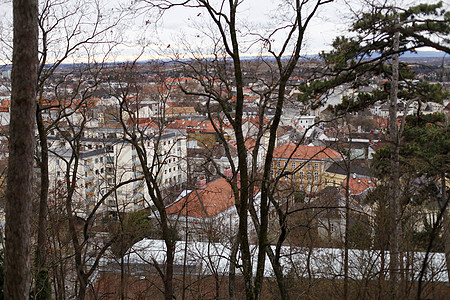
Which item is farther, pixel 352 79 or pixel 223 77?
pixel 223 77

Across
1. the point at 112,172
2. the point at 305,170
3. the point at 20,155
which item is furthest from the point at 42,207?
the point at 305,170

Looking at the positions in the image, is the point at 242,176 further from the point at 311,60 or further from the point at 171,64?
the point at 171,64

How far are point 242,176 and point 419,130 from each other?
22.9 feet

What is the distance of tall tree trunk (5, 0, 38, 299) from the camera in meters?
3.64

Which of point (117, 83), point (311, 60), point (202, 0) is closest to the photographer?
point (202, 0)

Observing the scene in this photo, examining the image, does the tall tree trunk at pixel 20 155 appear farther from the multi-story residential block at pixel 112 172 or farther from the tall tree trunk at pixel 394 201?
the tall tree trunk at pixel 394 201

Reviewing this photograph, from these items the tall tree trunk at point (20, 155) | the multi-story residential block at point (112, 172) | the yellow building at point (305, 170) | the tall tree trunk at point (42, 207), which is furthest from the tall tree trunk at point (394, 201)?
the tall tree trunk at point (42, 207)

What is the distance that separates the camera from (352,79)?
19.9 ft

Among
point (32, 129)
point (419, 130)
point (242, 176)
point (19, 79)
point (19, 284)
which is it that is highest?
point (419, 130)

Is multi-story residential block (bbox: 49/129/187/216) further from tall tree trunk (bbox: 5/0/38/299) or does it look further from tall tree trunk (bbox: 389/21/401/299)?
tall tree trunk (bbox: 389/21/401/299)

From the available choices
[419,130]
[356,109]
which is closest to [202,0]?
[356,109]

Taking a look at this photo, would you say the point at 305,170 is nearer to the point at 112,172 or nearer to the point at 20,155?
the point at 112,172

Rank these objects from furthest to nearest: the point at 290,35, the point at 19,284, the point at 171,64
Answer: the point at 171,64, the point at 290,35, the point at 19,284

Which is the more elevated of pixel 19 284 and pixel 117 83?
pixel 117 83
